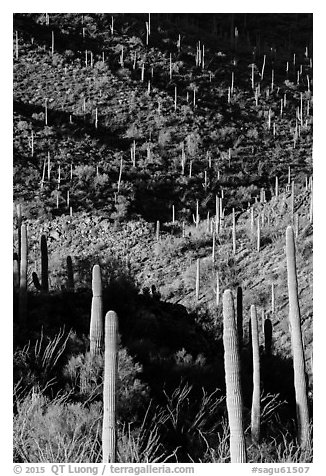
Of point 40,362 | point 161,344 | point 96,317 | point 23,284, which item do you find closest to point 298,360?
point 96,317

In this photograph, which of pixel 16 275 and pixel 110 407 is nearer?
pixel 110 407

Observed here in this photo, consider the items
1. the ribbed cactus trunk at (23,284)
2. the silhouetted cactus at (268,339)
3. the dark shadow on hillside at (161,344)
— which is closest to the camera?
the dark shadow on hillside at (161,344)

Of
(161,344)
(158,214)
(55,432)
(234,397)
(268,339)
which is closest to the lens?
(234,397)

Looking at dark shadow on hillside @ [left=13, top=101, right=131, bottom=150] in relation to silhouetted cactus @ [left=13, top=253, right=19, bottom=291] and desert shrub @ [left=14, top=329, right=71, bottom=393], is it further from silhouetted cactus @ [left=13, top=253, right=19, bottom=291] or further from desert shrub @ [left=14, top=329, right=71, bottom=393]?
desert shrub @ [left=14, top=329, right=71, bottom=393]

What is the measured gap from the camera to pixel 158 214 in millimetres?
22641

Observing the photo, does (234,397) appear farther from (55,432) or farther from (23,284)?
(23,284)

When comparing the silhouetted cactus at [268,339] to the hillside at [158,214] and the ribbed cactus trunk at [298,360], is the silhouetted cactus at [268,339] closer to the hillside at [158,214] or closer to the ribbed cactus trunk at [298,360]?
the hillside at [158,214]

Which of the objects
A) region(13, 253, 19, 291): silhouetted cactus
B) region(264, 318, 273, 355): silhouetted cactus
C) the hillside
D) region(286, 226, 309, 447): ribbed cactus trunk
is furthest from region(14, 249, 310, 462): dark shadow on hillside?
region(286, 226, 309, 447): ribbed cactus trunk

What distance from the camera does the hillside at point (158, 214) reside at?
446 inches

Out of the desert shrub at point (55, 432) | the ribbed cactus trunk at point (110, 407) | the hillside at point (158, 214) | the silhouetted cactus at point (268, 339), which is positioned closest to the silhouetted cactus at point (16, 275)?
the hillside at point (158, 214)

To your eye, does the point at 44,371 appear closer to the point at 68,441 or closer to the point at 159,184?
the point at 68,441

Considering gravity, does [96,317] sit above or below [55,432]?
above

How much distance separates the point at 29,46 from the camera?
87.2ft
